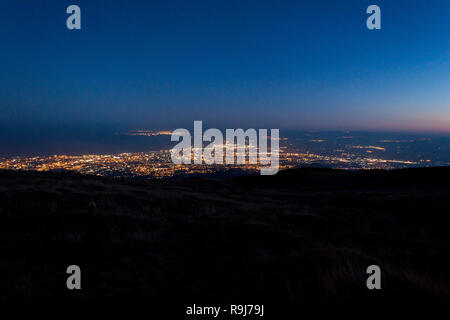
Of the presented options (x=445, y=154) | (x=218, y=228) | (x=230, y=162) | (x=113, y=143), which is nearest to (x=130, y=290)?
(x=218, y=228)

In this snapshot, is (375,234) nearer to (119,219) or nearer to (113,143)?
(119,219)

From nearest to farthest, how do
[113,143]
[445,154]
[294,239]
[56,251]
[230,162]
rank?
[56,251] → [294,239] → [230,162] → [445,154] → [113,143]

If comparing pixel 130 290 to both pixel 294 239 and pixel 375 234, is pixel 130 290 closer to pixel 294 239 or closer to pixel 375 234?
pixel 294 239

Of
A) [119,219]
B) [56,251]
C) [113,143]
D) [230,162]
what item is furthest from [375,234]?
[113,143]

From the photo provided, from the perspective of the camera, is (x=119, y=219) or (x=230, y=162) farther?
(x=230, y=162)

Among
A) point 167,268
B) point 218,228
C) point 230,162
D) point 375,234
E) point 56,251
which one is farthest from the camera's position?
point 230,162

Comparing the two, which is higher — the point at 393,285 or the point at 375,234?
the point at 393,285

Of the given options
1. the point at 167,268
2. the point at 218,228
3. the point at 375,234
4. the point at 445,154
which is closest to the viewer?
the point at 167,268
